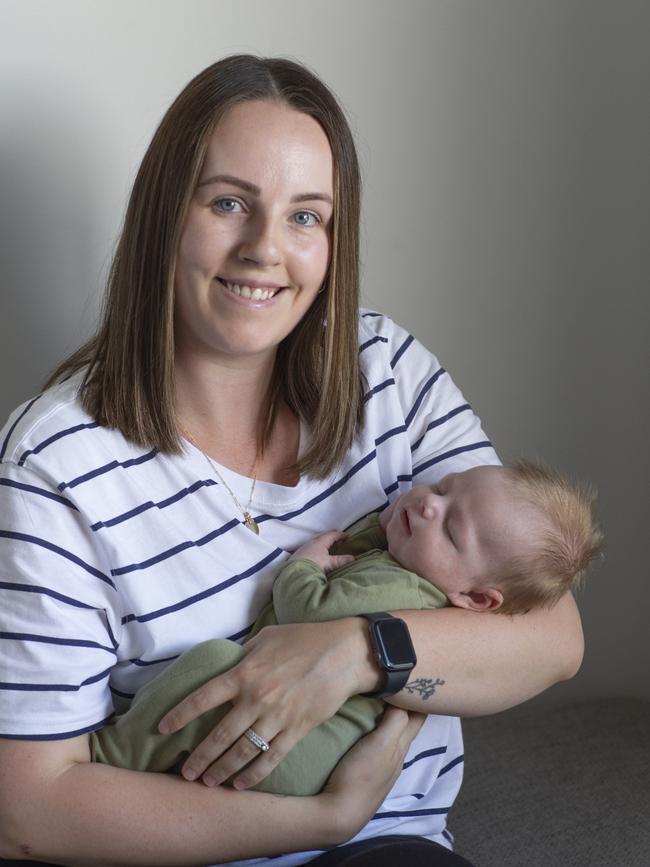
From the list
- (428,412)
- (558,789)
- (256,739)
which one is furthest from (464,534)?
(558,789)

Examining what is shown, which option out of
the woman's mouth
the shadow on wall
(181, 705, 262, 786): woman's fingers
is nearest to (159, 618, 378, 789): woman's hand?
(181, 705, 262, 786): woman's fingers

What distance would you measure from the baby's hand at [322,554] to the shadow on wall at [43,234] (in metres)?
0.63

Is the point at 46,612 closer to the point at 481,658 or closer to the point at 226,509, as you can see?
the point at 226,509

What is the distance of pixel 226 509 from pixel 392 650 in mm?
318

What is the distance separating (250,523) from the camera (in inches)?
67.1

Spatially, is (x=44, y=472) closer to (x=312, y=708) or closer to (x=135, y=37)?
(x=312, y=708)

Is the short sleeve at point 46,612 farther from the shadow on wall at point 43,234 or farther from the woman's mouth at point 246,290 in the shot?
the shadow on wall at point 43,234

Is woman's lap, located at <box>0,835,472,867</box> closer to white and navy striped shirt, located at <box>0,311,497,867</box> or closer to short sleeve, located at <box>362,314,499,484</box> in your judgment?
white and navy striped shirt, located at <box>0,311,497,867</box>

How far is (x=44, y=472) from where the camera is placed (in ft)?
4.97

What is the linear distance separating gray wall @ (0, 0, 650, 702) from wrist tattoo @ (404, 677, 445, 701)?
34.6 inches

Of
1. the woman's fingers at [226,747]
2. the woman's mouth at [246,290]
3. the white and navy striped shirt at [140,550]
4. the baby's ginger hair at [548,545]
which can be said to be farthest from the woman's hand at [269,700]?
the woman's mouth at [246,290]

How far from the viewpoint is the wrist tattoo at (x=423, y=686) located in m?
1.58

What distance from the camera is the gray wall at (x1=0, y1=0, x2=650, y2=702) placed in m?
1.93

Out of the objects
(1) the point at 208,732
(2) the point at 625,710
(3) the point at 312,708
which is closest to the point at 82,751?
(1) the point at 208,732
